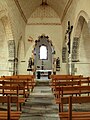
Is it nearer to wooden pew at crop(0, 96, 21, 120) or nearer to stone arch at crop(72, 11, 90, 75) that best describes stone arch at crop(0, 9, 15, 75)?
stone arch at crop(72, 11, 90, 75)

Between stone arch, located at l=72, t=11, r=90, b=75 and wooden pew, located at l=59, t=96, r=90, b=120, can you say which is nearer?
wooden pew, located at l=59, t=96, r=90, b=120

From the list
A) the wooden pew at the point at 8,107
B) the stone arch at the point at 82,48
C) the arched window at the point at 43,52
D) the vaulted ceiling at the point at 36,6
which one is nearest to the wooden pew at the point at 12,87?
the wooden pew at the point at 8,107

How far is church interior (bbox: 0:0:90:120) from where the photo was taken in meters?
6.15

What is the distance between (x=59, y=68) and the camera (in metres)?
20.7

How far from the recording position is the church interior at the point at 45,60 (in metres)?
6.15

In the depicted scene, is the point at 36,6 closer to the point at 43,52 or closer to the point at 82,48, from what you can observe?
the point at 82,48

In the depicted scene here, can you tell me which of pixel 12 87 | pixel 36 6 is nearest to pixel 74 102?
pixel 12 87

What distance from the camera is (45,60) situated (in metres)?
26.8

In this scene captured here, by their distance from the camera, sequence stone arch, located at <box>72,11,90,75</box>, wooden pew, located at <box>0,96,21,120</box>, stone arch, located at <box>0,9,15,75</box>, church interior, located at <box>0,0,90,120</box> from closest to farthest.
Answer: wooden pew, located at <box>0,96,21,120</box>, church interior, located at <box>0,0,90,120</box>, stone arch, located at <box>0,9,15,75</box>, stone arch, located at <box>72,11,90,75</box>

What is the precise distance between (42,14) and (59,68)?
183 inches

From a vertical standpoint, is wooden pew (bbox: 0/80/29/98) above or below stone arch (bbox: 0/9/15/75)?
below

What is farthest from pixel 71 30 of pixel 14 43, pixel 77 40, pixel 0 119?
pixel 0 119

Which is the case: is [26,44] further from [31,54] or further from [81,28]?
[81,28]

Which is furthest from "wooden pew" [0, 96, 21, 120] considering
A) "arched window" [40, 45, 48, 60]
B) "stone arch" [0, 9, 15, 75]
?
"arched window" [40, 45, 48, 60]
